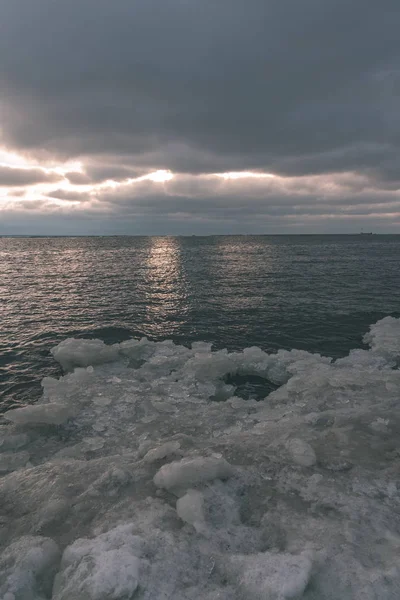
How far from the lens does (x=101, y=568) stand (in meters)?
6.08

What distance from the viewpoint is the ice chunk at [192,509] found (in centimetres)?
741

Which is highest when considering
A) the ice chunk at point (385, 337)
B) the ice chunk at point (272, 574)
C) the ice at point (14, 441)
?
the ice chunk at point (272, 574)

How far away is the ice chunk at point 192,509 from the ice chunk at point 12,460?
623 cm

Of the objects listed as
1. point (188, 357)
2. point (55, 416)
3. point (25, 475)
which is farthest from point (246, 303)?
point (25, 475)

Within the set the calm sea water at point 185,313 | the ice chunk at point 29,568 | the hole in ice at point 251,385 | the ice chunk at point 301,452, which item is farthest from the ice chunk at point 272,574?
the calm sea water at point 185,313

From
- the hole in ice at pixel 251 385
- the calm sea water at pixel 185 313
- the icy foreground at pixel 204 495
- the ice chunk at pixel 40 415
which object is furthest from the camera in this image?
the calm sea water at pixel 185 313

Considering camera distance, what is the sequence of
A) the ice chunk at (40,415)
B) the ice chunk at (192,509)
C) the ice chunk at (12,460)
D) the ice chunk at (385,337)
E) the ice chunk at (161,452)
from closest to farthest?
1. the ice chunk at (192,509)
2. the ice chunk at (161,452)
3. the ice chunk at (12,460)
4. the ice chunk at (40,415)
5. the ice chunk at (385,337)

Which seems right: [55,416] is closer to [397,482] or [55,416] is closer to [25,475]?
[25,475]

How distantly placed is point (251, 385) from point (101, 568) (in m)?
13.0

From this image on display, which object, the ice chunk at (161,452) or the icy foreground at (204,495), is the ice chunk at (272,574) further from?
the ice chunk at (161,452)

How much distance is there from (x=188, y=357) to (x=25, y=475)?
1240 centimetres

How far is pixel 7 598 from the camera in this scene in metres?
5.79

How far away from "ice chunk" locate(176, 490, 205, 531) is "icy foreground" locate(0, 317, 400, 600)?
30mm

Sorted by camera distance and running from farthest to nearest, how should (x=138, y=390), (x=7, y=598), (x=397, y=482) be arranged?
(x=138, y=390) → (x=397, y=482) → (x=7, y=598)
